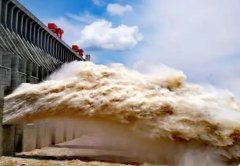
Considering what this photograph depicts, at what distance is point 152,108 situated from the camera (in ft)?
53.9

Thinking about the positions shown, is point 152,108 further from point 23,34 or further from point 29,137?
point 23,34

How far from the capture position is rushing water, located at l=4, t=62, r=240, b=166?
51.3 ft

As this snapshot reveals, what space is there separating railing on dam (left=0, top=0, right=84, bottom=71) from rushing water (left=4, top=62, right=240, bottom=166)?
4.43 meters

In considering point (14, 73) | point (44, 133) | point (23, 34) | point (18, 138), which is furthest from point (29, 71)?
point (23, 34)

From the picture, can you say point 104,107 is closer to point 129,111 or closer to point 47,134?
point 129,111

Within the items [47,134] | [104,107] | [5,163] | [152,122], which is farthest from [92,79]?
[47,134]

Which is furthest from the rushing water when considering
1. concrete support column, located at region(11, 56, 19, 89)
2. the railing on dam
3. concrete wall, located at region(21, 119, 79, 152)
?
the railing on dam

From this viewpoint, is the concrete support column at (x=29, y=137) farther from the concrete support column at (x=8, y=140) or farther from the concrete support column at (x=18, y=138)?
the concrete support column at (x=8, y=140)

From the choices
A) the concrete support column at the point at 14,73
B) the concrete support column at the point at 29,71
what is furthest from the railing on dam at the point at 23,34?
the concrete support column at the point at 14,73

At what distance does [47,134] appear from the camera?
25.4 metres

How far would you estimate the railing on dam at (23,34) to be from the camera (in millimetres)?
25156

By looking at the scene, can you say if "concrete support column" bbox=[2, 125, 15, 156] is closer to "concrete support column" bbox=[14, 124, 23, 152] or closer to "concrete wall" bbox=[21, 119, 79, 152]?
"concrete support column" bbox=[14, 124, 23, 152]

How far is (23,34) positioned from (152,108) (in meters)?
16.7

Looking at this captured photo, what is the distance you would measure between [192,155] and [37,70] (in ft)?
32.8
